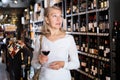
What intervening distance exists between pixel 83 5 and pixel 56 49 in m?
3.96

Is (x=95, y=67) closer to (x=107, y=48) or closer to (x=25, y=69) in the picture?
(x=107, y=48)

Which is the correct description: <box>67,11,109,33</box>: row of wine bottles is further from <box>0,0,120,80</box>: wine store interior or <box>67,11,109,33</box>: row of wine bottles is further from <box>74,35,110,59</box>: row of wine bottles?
<box>74,35,110,59</box>: row of wine bottles

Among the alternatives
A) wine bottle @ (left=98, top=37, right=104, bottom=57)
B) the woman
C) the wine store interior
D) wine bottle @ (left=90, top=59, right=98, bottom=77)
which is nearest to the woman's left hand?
the woman

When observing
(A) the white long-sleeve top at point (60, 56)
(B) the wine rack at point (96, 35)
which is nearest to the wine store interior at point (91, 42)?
(B) the wine rack at point (96, 35)

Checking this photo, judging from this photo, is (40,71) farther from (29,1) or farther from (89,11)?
(29,1)

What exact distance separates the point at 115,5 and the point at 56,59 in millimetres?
2821

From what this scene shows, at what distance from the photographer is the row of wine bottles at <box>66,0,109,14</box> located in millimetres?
4774

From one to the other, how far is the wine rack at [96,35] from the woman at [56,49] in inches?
101

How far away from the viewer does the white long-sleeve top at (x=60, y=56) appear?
2018mm

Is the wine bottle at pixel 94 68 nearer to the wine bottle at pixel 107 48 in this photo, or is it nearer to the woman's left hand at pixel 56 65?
the wine bottle at pixel 107 48

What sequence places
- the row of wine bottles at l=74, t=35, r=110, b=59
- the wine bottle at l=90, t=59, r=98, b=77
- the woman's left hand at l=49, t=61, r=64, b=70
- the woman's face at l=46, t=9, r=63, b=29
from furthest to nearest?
the wine bottle at l=90, t=59, r=98, b=77 → the row of wine bottles at l=74, t=35, r=110, b=59 → the woman's face at l=46, t=9, r=63, b=29 → the woman's left hand at l=49, t=61, r=64, b=70

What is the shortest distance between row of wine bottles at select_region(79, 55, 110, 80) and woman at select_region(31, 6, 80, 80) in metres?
2.75

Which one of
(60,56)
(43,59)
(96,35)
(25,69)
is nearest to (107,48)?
(96,35)

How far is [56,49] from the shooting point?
205 cm
